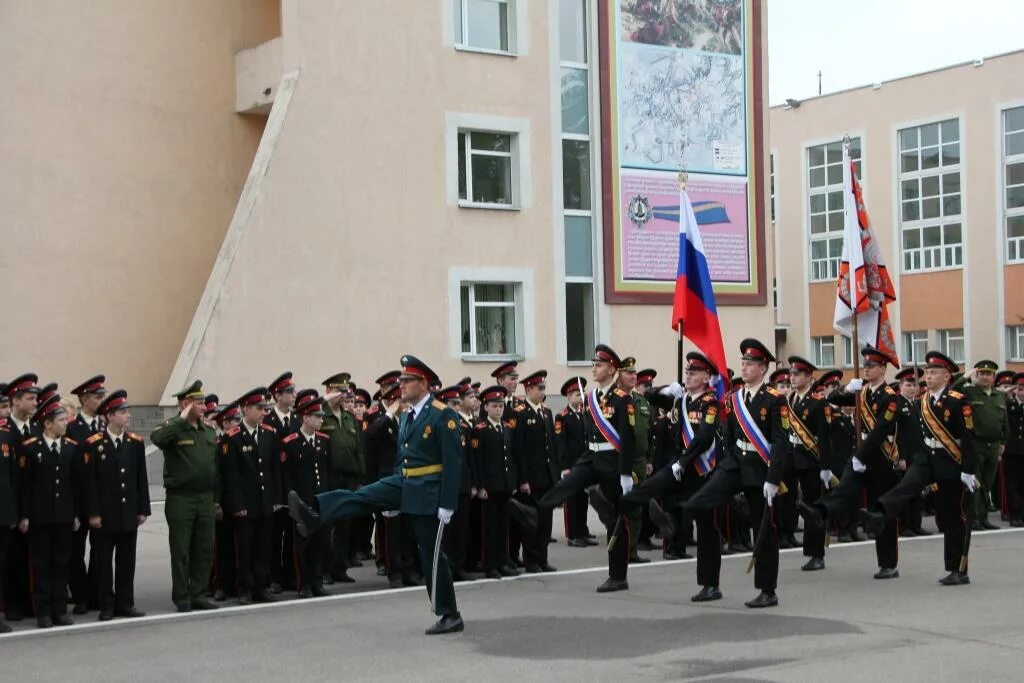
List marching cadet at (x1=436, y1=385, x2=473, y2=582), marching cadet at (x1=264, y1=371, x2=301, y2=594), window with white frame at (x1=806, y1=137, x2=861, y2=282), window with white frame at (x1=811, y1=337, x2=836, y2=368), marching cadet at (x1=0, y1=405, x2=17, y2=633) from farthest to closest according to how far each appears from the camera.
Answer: window with white frame at (x1=811, y1=337, x2=836, y2=368) → window with white frame at (x1=806, y1=137, x2=861, y2=282) → marching cadet at (x1=436, y1=385, x2=473, y2=582) → marching cadet at (x1=264, y1=371, x2=301, y2=594) → marching cadet at (x1=0, y1=405, x2=17, y2=633)

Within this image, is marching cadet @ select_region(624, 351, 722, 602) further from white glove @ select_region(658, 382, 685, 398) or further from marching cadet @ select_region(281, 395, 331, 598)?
marching cadet @ select_region(281, 395, 331, 598)

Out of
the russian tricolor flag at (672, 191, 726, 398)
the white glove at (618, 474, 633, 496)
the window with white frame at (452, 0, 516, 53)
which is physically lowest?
the white glove at (618, 474, 633, 496)

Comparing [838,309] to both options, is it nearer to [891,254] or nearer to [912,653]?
[912,653]

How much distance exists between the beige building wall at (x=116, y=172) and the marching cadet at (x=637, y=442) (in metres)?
13.2

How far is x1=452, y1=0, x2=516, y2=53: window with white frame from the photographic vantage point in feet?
92.1

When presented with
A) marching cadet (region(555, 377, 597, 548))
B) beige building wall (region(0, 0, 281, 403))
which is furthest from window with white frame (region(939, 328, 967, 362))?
marching cadet (region(555, 377, 597, 548))

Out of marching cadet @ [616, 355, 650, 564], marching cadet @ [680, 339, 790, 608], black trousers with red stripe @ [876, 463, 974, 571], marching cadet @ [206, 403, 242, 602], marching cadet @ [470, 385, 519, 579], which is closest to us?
marching cadet @ [680, 339, 790, 608]

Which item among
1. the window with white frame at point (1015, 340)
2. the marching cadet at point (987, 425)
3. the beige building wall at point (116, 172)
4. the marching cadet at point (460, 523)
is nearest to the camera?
the marching cadet at point (460, 523)

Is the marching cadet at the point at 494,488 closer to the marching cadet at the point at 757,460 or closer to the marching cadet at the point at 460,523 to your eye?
the marching cadet at the point at 460,523

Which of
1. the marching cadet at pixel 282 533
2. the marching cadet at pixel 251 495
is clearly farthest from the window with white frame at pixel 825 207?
the marching cadet at pixel 251 495

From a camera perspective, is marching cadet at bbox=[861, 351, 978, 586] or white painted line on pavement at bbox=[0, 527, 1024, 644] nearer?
white painted line on pavement at bbox=[0, 527, 1024, 644]

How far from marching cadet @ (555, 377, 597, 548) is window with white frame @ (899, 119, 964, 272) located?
31.4 meters

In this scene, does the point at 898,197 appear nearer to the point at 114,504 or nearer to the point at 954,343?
the point at 954,343

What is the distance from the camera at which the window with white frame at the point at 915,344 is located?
47094mm
